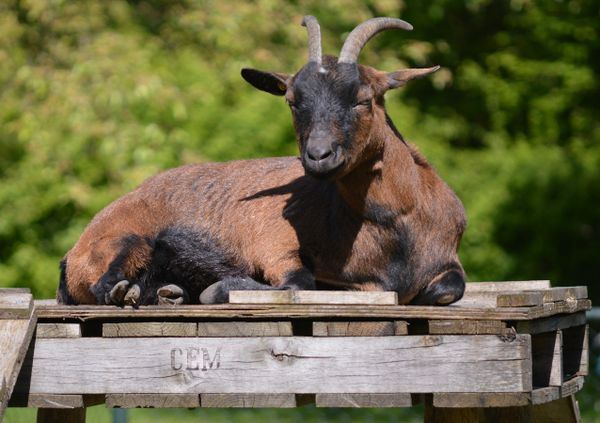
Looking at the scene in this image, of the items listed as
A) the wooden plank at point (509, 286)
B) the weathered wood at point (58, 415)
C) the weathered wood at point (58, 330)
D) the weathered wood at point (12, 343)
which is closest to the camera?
the weathered wood at point (12, 343)

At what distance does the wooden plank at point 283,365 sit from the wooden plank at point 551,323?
0.28 feet

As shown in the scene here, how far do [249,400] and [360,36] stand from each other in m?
1.93

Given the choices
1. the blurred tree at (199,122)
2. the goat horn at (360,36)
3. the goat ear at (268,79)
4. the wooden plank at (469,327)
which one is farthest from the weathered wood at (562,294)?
the blurred tree at (199,122)

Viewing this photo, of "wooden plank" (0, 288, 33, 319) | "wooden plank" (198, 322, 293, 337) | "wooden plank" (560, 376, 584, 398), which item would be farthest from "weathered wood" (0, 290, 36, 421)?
"wooden plank" (560, 376, 584, 398)

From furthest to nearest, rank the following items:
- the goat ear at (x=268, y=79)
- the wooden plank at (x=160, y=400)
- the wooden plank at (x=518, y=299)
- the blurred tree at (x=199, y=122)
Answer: the blurred tree at (x=199, y=122)
the goat ear at (x=268, y=79)
the wooden plank at (x=160, y=400)
the wooden plank at (x=518, y=299)

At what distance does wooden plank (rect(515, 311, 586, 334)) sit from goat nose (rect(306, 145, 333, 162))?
115 cm

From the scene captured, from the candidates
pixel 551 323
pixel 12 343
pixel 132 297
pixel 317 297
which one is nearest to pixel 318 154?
pixel 317 297

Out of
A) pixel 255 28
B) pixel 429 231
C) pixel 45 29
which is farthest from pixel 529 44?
pixel 429 231

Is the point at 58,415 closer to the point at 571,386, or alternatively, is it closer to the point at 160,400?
the point at 160,400

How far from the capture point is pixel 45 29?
38.1 ft

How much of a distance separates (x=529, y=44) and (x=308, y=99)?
1062cm

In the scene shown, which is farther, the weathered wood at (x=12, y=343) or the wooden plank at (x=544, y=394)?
the wooden plank at (x=544, y=394)

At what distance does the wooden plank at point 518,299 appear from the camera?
461 centimetres

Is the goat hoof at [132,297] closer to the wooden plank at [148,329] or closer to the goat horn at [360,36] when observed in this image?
the wooden plank at [148,329]
